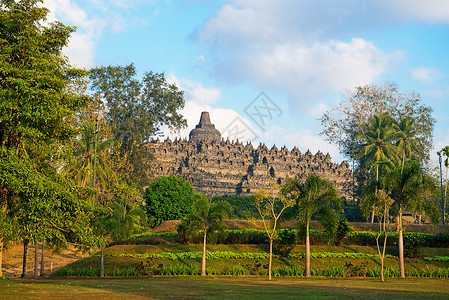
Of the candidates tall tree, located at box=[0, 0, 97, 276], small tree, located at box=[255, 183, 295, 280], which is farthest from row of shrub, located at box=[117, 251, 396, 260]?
tall tree, located at box=[0, 0, 97, 276]

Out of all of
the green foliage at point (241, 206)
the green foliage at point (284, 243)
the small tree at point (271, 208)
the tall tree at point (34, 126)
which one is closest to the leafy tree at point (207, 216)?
the small tree at point (271, 208)

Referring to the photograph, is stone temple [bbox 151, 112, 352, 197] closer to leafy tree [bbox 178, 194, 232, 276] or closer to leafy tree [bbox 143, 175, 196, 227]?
leafy tree [bbox 143, 175, 196, 227]

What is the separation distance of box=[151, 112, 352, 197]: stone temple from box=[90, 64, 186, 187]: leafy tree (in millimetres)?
28748

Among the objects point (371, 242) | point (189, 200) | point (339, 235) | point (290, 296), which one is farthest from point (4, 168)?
point (189, 200)

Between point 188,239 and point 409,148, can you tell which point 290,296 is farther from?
point 409,148

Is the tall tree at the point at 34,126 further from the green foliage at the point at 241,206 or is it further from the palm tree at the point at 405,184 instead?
the green foliage at the point at 241,206

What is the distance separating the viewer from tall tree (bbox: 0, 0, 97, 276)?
1830 centimetres

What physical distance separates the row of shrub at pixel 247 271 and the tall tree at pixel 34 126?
9.91 metres

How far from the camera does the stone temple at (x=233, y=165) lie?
93.4 m

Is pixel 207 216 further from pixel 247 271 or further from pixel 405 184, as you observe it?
pixel 405 184

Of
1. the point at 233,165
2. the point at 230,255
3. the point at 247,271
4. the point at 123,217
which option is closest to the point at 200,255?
the point at 230,255

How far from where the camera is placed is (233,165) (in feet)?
332

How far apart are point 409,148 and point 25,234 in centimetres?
4804

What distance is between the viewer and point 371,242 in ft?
118
